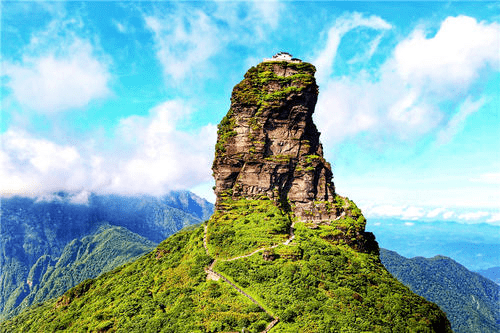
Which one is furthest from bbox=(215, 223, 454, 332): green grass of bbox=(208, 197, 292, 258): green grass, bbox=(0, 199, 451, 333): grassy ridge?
bbox=(208, 197, 292, 258): green grass

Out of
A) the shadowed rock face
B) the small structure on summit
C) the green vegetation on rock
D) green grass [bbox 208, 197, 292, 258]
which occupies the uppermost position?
the small structure on summit

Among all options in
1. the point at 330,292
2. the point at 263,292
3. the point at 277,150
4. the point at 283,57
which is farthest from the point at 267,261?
the point at 283,57

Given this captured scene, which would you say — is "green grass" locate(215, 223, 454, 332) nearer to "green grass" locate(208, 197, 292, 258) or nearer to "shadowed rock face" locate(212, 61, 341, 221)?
"green grass" locate(208, 197, 292, 258)

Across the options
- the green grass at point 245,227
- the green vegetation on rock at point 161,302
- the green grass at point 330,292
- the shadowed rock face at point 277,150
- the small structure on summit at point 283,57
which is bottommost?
the green vegetation on rock at point 161,302

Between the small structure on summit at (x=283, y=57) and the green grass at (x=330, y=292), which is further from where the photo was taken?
the small structure on summit at (x=283, y=57)

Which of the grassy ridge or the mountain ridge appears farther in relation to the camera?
the mountain ridge

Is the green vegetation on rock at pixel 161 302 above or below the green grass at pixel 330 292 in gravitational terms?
below

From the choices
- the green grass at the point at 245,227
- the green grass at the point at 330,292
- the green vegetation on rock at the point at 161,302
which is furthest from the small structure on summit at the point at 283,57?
the green vegetation on rock at the point at 161,302

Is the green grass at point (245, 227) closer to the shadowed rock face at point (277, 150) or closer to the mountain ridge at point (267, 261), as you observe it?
the mountain ridge at point (267, 261)

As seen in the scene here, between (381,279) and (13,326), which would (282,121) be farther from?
(13,326)
